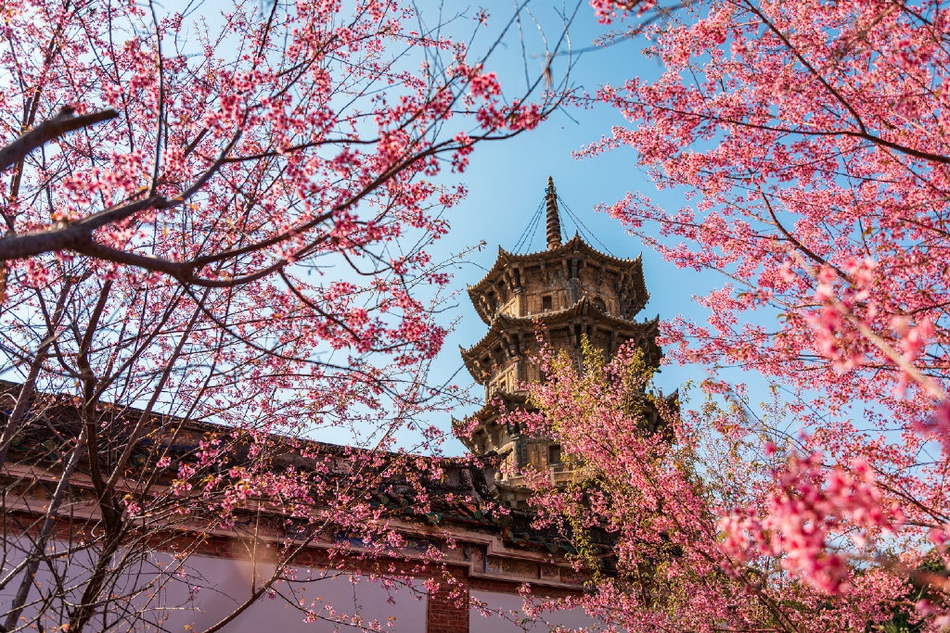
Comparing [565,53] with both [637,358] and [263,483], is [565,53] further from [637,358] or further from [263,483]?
[637,358]

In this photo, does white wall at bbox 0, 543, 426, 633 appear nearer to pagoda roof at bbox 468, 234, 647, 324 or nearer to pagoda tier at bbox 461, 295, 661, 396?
pagoda tier at bbox 461, 295, 661, 396

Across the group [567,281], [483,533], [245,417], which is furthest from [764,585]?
[567,281]

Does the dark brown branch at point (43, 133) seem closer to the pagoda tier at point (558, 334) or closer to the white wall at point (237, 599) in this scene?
the white wall at point (237, 599)

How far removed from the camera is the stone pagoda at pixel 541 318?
2530 centimetres

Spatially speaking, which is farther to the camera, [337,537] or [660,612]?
[660,612]

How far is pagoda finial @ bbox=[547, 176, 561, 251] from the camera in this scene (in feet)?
96.9

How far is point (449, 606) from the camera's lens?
9617 millimetres

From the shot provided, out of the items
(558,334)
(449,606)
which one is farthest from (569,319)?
(449,606)

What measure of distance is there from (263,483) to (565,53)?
484cm

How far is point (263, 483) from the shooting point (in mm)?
6176

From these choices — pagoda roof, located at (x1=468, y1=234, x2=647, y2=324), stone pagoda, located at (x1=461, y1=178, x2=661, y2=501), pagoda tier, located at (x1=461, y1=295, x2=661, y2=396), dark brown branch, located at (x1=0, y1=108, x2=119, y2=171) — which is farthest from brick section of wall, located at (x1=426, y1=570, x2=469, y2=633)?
pagoda roof, located at (x1=468, y1=234, x2=647, y2=324)

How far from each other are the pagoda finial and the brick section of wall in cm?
2061

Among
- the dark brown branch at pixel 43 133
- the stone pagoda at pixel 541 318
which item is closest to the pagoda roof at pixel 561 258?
the stone pagoda at pixel 541 318

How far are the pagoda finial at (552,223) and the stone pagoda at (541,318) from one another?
9 centimetres
